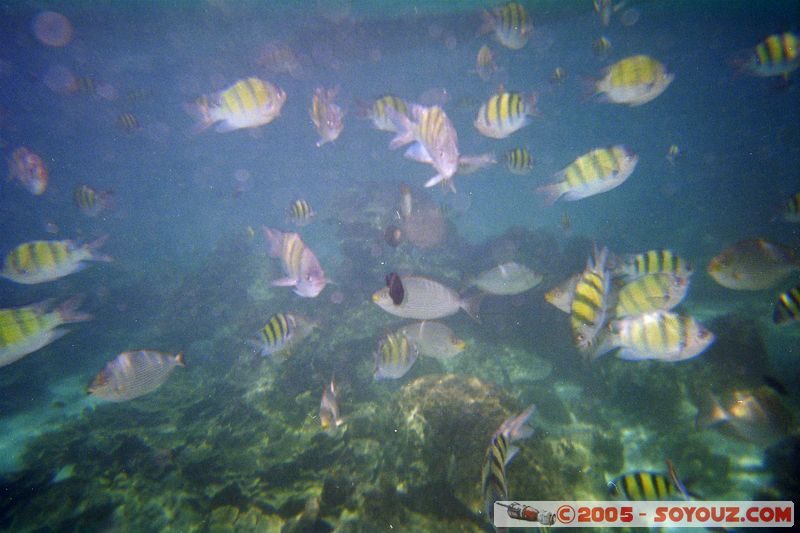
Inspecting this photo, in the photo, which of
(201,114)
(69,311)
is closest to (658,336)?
(201,114)

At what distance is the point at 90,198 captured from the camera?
26.0 feet

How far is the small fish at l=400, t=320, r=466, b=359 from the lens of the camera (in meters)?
5.72

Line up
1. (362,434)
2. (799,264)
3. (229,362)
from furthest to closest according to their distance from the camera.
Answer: (229,362), (362,434), (799,264)

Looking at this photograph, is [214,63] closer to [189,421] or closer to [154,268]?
[154,268]

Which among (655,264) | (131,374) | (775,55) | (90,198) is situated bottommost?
(131,374)

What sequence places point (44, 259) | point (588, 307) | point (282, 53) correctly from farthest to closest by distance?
point (282, 53), point (44, 259), point (588, 307)

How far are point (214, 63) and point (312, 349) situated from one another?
27.4m

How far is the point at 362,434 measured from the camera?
593 centimetres

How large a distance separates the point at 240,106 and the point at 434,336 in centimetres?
433

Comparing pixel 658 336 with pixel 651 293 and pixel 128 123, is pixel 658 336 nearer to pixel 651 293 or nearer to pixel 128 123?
pixel 651 293

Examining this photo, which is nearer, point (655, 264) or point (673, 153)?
point (655, 264)

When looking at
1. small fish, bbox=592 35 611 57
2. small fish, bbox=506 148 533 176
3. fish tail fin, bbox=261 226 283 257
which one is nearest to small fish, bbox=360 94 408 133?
fish tail fin, bbox=261 226 283 257

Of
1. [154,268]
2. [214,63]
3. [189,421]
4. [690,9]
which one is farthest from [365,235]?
[690,9]

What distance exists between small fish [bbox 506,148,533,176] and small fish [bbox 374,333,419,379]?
4016 mm
